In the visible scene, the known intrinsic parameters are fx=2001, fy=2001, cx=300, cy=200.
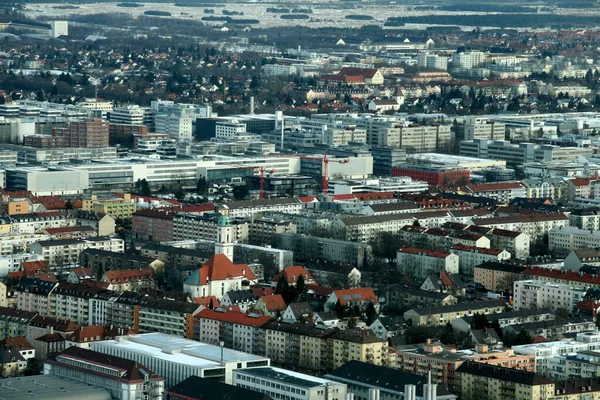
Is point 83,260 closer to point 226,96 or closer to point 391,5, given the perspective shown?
point 226,96

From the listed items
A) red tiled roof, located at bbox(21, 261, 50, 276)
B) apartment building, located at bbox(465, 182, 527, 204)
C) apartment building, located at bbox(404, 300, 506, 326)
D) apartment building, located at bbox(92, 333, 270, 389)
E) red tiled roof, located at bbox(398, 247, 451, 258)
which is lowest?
apartment building, located at bbox(92, 333, 270, 389)

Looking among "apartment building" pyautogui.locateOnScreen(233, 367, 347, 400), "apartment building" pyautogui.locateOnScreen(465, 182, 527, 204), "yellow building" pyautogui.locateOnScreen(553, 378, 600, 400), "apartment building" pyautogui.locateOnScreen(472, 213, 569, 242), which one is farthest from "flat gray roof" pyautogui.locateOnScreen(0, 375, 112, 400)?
"apartment building" pyautogui.locateOnScreen(465, 182, 527, 204)

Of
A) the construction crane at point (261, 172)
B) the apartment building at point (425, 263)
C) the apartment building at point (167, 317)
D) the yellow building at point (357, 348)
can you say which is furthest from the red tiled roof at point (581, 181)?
the yellow building at point (357, 348)

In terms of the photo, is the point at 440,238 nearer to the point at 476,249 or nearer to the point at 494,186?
the point at 476,249

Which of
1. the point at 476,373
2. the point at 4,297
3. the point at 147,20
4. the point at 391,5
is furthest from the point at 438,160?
the point at 391,5

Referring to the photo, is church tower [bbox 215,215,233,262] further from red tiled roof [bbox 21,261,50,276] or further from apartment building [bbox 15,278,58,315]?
apartment building [bbox 15,278,58,315]
